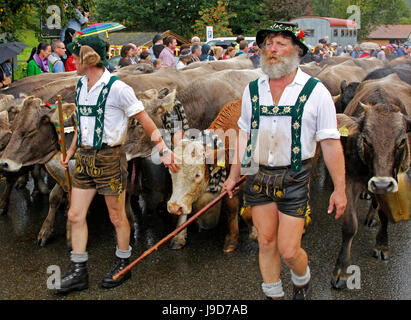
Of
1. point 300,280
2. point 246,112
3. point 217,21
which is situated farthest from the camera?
point 217,21

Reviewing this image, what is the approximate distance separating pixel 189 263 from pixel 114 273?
85 centimetres

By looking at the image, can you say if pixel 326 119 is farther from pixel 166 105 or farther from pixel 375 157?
pixel 166 105

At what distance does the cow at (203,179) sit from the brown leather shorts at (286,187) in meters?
1.42

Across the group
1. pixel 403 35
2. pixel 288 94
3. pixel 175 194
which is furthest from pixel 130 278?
pixel 403 35

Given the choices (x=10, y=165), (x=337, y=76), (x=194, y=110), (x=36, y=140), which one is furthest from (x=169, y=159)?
(x=337, y=76)

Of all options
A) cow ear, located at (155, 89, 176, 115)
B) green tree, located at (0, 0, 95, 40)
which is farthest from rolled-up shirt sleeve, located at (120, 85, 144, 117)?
green tree, located at (0, 0, 95, 40)

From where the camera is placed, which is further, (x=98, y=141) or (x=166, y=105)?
(x=166, y=105)

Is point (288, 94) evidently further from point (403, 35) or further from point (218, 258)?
point (403, 35)

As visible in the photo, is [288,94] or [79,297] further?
[79,297]

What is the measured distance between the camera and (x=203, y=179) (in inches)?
183

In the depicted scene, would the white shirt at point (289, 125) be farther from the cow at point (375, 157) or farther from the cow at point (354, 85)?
the cow at point (354, 85)

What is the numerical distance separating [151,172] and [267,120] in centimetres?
339

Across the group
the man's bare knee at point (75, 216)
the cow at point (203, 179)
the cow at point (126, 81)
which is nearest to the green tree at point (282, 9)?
the cow at point (126, 81)

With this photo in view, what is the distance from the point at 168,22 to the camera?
40406 mm
